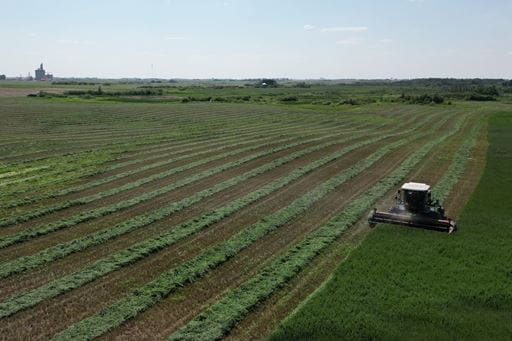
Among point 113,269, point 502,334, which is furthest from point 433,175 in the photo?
point 113,269

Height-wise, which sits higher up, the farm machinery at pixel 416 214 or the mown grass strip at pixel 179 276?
the farm machinery at pixel 416 214

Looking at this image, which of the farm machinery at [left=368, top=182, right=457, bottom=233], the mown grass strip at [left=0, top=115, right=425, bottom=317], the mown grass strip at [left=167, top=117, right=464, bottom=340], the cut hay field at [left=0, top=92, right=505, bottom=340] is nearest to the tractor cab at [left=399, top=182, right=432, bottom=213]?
the farm machinery at [left=368, top=182, right=457, bottom=233]

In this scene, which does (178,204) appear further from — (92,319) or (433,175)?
(433,175)

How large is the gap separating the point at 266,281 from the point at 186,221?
7075 mm

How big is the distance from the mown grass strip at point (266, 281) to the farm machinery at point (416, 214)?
163 cm

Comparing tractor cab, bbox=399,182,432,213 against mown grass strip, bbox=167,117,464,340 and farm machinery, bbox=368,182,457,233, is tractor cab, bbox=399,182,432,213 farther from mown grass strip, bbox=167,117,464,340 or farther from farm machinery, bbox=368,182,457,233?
mown grass strip, bbox=167,117,464,340

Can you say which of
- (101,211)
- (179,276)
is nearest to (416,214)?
(179,276)

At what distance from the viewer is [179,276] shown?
608 inches

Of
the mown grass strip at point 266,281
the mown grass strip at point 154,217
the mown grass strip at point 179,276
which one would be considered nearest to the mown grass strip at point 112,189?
the mown grass strip at point 154,217

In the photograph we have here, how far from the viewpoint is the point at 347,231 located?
65.7ft

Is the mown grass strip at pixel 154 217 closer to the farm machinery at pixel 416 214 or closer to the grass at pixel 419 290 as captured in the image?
the farm machinery at pixel 416 214

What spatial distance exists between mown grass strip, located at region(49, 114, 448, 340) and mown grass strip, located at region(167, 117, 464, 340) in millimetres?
1690

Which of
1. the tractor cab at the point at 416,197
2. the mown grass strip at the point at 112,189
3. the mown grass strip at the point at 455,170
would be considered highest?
the tractor cab at the point at 416,197

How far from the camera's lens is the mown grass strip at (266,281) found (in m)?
12.4
